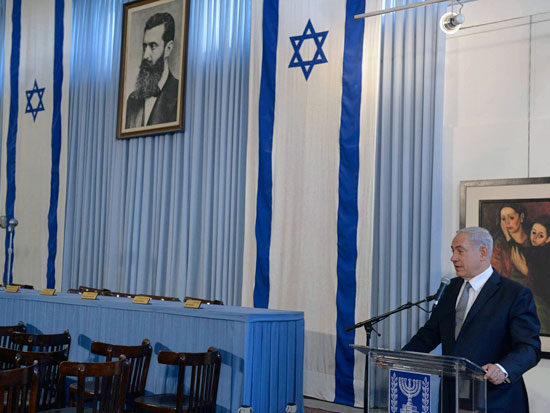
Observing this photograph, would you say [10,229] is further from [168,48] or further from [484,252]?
[484,252]

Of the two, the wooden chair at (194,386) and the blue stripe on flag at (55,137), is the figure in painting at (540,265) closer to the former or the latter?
the wooden chair at (194,386)

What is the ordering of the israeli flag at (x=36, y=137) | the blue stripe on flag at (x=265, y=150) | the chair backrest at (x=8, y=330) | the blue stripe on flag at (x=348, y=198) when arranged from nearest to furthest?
the chair backrest at (x=8, y=330), the blue stripe on flag at (x=348, y=198), the blue stripe on flag at (x=265, y=150), the israeli flag at (x=36, y=137)

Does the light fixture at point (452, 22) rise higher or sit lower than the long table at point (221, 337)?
higher

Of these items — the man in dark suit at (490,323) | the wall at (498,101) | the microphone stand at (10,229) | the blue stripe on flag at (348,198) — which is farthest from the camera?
the microphone stand at (10,229)

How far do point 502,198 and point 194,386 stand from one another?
3.22 m

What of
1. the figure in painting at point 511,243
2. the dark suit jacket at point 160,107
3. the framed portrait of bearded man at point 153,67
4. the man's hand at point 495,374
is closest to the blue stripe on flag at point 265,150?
the framed portrait of bearded man at point 153,67

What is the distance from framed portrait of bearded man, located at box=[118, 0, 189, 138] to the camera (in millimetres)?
8648

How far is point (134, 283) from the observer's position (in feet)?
28.9

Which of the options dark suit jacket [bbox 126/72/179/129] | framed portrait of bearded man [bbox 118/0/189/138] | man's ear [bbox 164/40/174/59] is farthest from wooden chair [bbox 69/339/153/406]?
man's ear [bbox 164/40/174/59]

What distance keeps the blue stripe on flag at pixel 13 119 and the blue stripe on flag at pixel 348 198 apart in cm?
582

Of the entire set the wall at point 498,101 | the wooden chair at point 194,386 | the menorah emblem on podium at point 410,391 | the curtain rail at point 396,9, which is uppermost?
the curtain rail at point 396,9

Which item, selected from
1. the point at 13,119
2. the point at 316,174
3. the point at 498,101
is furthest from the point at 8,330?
the point at 13,119

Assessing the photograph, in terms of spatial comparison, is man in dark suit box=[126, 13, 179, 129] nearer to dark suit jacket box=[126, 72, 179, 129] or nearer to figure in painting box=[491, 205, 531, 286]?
dark suit jacket box=[126, 72, 179, 129]

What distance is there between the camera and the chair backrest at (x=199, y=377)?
13.2 feet
